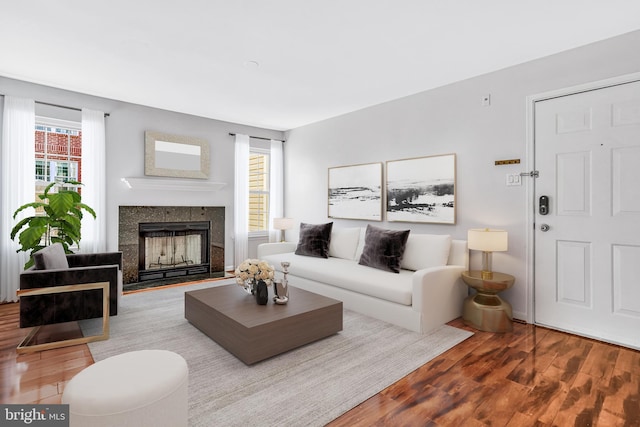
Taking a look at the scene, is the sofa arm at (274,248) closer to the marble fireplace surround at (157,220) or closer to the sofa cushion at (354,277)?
the sofa cushion at (354,277)

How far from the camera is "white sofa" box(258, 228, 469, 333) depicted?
116 inches

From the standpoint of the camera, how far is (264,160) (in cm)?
619

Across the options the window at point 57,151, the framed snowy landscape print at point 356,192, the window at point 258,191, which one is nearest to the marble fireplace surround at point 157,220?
the window at point 258,191

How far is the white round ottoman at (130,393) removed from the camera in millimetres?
1209

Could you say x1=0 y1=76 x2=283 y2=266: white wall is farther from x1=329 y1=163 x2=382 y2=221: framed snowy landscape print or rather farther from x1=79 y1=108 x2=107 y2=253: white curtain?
x1=329 y1=163 x2=382 y2=221: framed snowy landscape print

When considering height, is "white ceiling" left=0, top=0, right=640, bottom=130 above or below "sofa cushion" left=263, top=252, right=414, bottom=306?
above

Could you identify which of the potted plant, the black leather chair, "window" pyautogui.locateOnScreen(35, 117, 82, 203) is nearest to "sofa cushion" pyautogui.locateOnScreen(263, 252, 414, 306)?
the black leather chair

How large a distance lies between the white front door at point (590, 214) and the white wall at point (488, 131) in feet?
0.52

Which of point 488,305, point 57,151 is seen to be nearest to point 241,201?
point 57,151

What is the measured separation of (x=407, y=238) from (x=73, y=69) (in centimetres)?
409

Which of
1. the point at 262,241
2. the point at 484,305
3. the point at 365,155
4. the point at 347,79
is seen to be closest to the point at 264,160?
the point at 262,241

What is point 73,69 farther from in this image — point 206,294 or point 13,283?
point 206,294

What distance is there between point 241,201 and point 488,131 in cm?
387

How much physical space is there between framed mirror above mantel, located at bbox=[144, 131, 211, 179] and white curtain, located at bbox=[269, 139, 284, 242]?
1.24m
